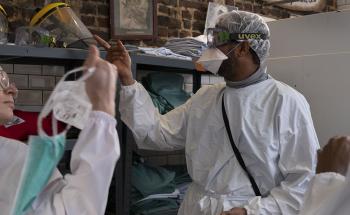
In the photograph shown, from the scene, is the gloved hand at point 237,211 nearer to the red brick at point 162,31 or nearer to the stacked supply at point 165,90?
the stacked supply at point 165,90

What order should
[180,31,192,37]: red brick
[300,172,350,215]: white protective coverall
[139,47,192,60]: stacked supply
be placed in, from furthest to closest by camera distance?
[180,31,192,37]: red brick
[139,47,192,60]: stacked supply
[300,172,350,215]: white protective coverall

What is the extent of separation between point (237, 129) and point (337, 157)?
86 centimetres

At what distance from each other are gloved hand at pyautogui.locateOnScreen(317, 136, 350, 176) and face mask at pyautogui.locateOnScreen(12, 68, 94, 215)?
655 millimetres

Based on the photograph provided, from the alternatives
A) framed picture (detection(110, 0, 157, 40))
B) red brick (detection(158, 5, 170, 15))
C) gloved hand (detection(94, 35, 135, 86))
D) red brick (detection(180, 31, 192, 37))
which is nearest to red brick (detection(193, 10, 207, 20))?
red brick (detection(180, 31, 192, 37))

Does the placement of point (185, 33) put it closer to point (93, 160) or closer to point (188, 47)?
point (188, 47)

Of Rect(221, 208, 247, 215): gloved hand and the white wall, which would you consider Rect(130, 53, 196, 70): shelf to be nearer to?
the white wall

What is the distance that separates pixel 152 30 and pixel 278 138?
4.61 feet

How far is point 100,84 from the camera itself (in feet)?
2.83

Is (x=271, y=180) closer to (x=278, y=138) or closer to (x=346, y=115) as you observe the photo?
(x=278, y=138)

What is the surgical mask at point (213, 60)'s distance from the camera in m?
2.01

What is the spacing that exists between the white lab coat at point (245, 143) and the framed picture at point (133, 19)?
0.90 metres

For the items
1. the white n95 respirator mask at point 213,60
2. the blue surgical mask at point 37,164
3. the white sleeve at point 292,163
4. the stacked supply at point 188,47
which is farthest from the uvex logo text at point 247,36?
the blue surgical mask at point 37,164

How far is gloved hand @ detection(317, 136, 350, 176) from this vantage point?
1.09 m

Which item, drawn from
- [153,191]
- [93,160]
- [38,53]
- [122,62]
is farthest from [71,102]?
[153,191]
